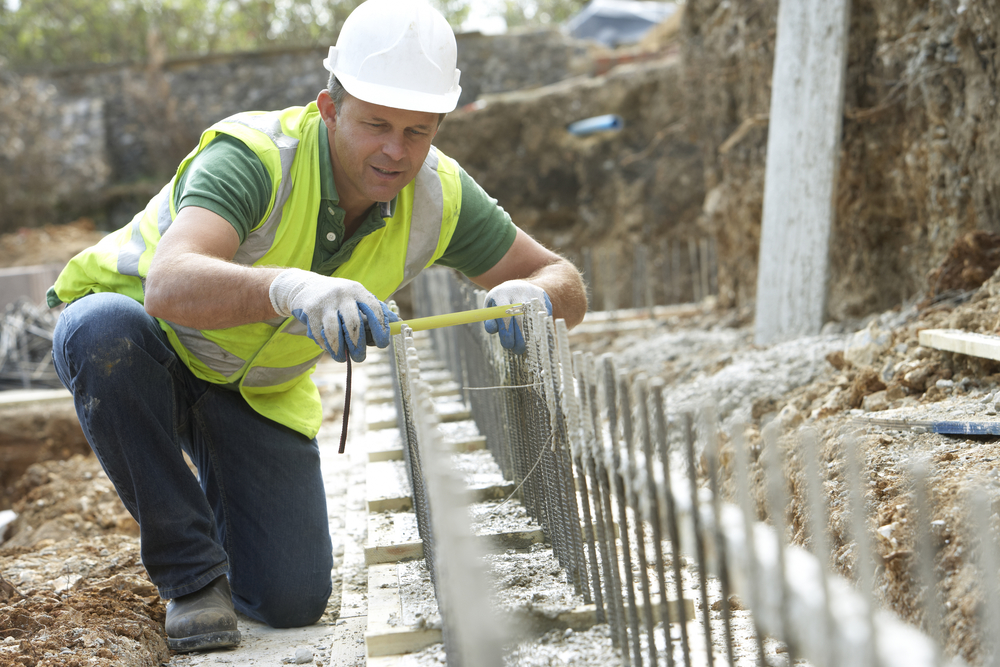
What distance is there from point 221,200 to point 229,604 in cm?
118

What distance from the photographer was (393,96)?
2.29m

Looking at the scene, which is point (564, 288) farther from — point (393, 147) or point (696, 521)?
point (696, 521)

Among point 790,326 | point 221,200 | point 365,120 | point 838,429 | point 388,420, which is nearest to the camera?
point 221,200

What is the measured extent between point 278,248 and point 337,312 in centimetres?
58

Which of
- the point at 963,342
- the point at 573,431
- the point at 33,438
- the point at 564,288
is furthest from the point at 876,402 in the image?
the point at 33,438

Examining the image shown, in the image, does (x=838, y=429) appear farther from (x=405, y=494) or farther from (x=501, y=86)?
(x=501, y=86)

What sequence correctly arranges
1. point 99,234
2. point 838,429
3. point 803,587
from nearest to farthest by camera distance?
point 803,587
point 838,429
point 99,234

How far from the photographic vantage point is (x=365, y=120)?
2320 millimetres

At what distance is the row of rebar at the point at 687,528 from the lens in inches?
40.6

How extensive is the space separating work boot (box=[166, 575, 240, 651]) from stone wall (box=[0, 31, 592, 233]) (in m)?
10.9

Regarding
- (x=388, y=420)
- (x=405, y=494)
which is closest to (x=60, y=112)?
(x=388, y=420)

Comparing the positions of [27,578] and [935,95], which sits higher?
[935,95]

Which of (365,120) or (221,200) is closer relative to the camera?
(221,200)

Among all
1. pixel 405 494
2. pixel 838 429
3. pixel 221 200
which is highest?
pixel 221 200
